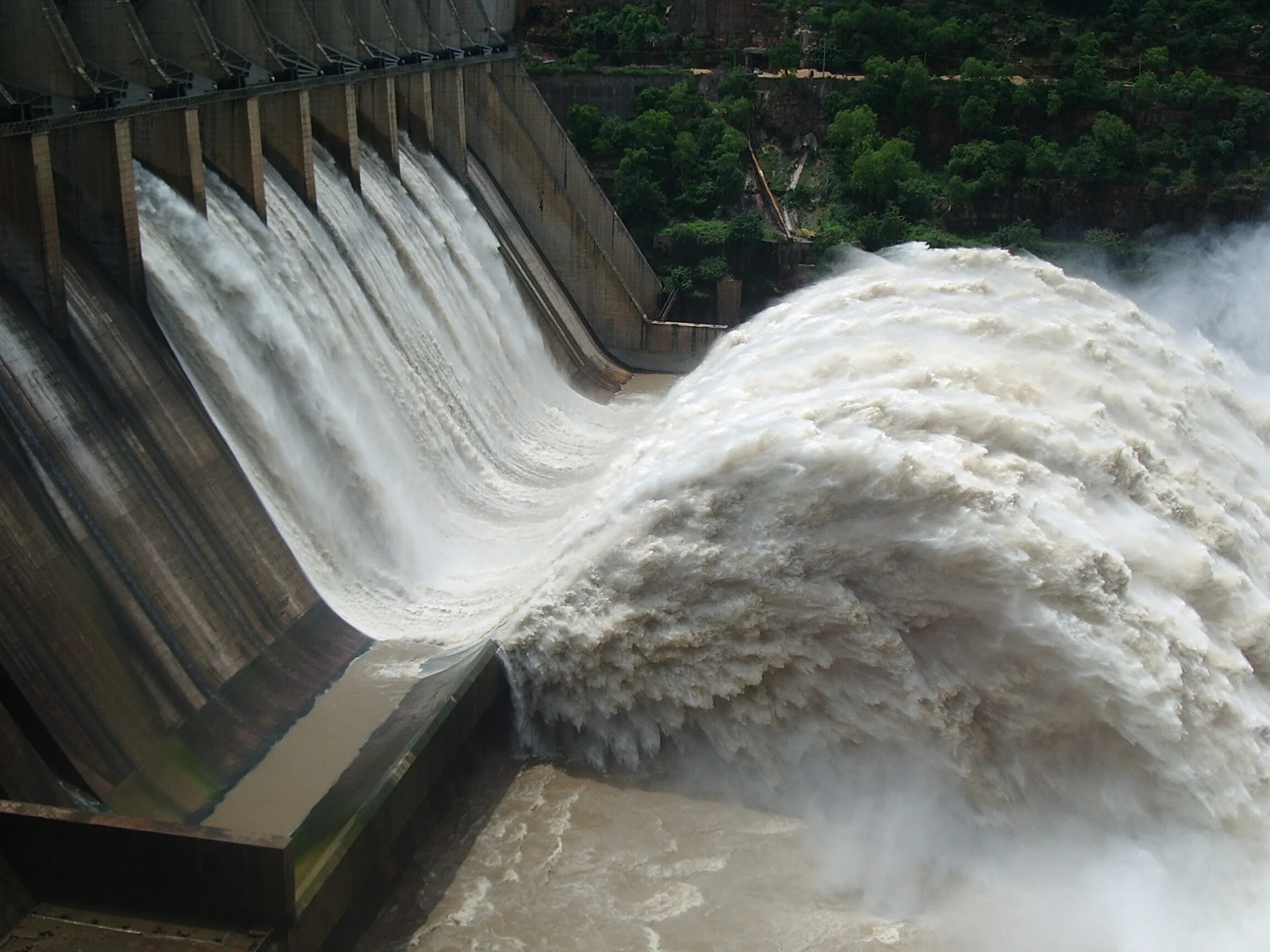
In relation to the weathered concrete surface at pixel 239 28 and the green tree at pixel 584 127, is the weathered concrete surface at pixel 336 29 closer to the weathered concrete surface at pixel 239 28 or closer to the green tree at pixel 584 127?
the weathered concrete surface at pixel 239 28

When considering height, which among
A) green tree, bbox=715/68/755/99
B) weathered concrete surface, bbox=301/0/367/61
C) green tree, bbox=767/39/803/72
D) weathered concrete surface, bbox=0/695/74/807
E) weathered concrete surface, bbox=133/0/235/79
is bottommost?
weathered concrete surface, bbox=0/695/74/807

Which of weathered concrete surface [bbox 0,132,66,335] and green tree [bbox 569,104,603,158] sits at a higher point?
weathered concrete surface [bbox 0,132,66,335]

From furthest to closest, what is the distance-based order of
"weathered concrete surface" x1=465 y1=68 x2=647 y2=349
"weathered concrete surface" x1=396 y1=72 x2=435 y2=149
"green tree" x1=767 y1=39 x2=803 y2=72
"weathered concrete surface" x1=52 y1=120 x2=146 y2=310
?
"green tree" x1=767 y1=39 x2=803 y2=72 → "weathered concrete surface" x1=465 y1=68 x2=647 y2=349 → "weathered concrete surface" x1=396 y1=72 x2=435 y2=149 → "weathered concrete surface" x1=52 y1=120 x2=146 y2=310

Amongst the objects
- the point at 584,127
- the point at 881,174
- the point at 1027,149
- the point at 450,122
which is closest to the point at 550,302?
the point at 450,122

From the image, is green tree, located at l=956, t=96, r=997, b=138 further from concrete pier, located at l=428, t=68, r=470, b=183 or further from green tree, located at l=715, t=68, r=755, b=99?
concrete pier, located at l=428, t=68, r=470, b=183

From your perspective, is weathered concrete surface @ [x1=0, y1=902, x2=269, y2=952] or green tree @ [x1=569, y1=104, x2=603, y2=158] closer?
weathered concrete surface @ [x1=0, y1=902, x2=269, y2=952]

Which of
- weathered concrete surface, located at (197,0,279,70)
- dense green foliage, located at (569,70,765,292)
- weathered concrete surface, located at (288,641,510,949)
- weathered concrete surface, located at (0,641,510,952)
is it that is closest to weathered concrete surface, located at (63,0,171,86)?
weathered concrete surface, located at (197,0,279,70)

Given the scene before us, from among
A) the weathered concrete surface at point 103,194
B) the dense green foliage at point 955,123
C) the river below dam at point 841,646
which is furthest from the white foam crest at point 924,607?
the dense green foliage at point 955,123

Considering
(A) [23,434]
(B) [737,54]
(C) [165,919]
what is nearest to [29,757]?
(C) [165,919]
